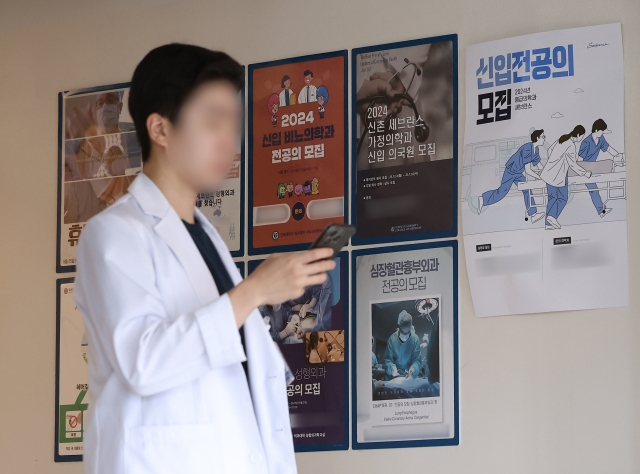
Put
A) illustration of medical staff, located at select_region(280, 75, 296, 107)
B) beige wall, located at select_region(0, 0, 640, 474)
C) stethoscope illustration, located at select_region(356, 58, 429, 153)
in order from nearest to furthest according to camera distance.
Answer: beige wall, located at select_region(0, 0, 640, 474), stethoscope illustration, located at select_region(356, 58, 429, 153), illustration of medical staff, located at select_region(280, 75, 296, 107)

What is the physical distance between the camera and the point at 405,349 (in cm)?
252

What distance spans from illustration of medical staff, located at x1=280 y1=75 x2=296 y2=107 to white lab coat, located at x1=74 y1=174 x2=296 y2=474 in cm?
123

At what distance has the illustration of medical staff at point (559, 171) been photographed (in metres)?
2.38

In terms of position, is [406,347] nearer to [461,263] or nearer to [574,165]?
[461,263]

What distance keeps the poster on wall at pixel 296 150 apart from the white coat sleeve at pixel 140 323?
1207 millimetres

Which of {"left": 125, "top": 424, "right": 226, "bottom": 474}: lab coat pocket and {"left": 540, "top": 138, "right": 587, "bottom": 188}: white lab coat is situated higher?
{"left": 540, "top": 138, "right": 587, "bottom": 188}: white lab coat

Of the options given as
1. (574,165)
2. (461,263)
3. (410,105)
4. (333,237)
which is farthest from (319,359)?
(333,237)

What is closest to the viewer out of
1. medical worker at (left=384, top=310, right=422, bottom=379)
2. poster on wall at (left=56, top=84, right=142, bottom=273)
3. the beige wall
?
the beige wall

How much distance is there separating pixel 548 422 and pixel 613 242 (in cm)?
48

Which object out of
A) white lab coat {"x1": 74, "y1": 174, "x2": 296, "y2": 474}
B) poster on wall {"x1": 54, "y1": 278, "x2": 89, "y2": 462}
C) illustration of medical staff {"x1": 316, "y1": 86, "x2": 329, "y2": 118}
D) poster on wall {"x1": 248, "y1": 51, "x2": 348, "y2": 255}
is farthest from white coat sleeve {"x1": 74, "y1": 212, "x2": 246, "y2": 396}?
poster on wall {"x1": 54, "y1": 278, "x2": 89, "y2": 462}

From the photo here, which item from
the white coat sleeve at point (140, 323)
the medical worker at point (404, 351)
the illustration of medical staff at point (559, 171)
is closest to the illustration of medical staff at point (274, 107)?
the medical worker at point (404, 351)

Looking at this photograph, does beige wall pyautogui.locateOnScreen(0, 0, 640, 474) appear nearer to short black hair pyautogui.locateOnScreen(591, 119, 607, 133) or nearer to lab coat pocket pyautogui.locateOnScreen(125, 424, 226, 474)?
short black hair pyautogui.locateOnScreen(591, 119, 607, 133)

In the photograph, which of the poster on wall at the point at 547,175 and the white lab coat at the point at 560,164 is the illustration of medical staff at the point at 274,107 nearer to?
the poster on wall at the point at 547,175

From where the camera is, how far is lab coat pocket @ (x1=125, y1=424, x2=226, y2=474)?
1456 mm
